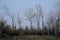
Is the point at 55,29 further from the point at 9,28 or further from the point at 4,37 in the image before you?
the point at 4,37

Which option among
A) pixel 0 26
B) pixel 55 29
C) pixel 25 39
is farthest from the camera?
pixel 55 29

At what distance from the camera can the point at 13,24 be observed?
75.9ft

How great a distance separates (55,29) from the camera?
23.8m

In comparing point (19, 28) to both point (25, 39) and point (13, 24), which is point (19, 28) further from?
point (25, 39)

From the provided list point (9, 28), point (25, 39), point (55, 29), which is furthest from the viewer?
point (55, 29)

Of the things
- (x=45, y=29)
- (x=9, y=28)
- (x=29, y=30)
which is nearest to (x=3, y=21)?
(x=9, y=28)

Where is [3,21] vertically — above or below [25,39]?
above

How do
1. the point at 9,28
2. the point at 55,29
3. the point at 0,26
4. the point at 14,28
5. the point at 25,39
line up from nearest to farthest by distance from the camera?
the point at 25,39, the point at 0,26, the point at 9,28, the point at 14,28, the point at 55,29

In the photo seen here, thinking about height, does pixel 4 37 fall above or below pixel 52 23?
below

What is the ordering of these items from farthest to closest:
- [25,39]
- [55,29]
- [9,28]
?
[55,29], [9,28], [25,39]

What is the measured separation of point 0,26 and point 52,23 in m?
9.56

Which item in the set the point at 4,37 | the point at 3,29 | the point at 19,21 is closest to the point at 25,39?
the point at 4,37

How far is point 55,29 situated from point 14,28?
7.15m

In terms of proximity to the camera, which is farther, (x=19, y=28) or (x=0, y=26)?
(x=19, y=28)
